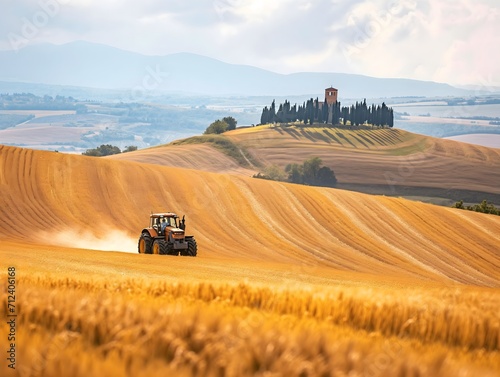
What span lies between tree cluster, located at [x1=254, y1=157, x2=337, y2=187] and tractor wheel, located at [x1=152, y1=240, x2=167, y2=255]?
118 m

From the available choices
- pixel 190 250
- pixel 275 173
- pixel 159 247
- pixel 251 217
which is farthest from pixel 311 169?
pixel 159 247

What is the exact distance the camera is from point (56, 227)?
47250 millimetres

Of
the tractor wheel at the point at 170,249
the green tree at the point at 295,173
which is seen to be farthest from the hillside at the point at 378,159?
the tractor wheel at the point at 170,249

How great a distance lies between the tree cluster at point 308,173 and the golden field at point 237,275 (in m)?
7.98

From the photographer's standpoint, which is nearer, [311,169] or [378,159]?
[311,169]

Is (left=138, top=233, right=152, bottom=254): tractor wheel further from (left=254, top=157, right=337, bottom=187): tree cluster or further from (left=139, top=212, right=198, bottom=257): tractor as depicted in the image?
(left=254, top=157, right=337, bottom=187): tree cluster

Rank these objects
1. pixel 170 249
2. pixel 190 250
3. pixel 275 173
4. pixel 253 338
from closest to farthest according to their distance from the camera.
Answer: pixel 253 338 → pixel 170 249 → pixel 190 250 → pixel 275 173

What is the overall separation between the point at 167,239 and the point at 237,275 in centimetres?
1127

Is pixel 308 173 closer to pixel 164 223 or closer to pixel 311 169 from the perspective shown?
pixel 311 169

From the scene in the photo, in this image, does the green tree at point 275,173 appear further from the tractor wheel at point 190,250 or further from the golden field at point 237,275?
the tractor wheel at point 190,250

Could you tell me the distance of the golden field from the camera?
128 inches

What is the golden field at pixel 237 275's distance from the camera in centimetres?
324

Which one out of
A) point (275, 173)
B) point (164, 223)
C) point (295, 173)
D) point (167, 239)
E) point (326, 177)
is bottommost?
point (167, 239)

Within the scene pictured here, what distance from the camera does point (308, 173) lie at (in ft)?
513
